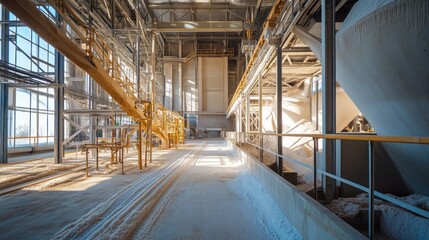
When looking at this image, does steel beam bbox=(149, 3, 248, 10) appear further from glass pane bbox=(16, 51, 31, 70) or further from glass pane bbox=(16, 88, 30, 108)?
glass pane bbox=(16, 88, 30, 108)

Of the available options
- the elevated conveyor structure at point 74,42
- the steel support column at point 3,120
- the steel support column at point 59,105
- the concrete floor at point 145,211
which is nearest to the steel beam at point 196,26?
the steel support column at point 59,105

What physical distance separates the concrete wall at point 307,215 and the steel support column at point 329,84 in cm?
88

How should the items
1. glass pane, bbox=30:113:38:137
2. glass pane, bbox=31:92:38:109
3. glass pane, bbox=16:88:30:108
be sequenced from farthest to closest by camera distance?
glass pane, bbox=30:113:38:137 < glass pane, bbox=31:92:38:109 < glass pane, bbox=16:88:30:108

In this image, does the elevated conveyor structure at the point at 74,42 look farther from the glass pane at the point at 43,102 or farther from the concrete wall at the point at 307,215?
the glass pane at the point at 43,102

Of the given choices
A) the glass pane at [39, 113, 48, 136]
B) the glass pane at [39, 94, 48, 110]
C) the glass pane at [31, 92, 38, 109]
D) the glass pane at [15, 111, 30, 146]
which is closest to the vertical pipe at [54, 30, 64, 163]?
the glass pane at [15, 111, 30, 146]

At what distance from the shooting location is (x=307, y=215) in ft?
8.70

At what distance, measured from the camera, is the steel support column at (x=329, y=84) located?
3.89 meters

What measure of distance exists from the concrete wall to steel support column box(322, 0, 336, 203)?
2.88 ft

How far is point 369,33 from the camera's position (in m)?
3.03

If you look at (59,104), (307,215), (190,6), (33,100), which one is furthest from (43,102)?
(307,215)

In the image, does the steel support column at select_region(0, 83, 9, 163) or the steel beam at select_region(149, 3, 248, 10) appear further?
the steel beam at select_region(149, 3, 248, 10)

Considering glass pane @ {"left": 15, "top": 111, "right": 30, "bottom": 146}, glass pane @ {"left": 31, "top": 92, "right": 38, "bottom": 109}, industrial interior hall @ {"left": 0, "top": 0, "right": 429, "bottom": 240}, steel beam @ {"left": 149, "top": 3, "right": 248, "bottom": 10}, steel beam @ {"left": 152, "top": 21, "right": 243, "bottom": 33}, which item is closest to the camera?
industrial interior hall @ {"left": 0, "top": 0, "right": 429, "bottom": 240}

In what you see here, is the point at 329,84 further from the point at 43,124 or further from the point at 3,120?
the point at 43,124

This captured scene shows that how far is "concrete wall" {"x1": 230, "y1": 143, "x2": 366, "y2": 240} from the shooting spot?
201 cm
